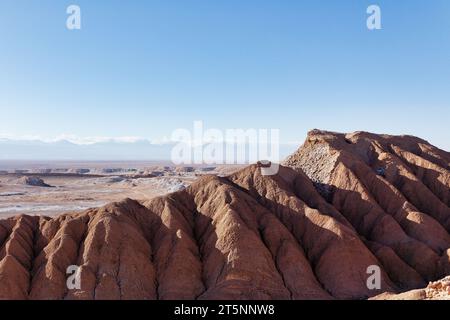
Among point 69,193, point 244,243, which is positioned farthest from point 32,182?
point 244,243

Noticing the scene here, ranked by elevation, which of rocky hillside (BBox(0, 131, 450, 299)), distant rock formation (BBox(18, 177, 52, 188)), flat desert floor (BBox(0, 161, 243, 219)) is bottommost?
flat desert floor (BBox(0, 161, 243, 219))

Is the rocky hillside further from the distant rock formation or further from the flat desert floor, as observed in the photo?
the distant rock formation

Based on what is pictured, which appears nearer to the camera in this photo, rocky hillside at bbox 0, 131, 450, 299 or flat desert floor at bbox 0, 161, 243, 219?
rocky hillside at bbox 0, 131, 450, 299

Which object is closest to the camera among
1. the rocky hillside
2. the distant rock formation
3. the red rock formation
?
the rocky hillside

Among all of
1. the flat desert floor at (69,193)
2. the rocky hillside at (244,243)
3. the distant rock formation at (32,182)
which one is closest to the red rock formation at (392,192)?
the rocky hillside at (244,243)

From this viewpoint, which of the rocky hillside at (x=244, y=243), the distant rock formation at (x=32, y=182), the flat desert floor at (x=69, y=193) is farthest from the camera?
the distant rock formation at (x=32, y=182)

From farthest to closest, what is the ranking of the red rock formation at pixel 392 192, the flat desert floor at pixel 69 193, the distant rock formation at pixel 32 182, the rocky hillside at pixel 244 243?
the distant rock formation at pixel 32 182 < the flat desert floor at pixel 69 193 < the red rock formation at pixel 392 192 < the rocky hillside at pixel 244 243

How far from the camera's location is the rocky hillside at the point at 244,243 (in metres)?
32.7

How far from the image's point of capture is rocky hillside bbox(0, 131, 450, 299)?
32688 mm

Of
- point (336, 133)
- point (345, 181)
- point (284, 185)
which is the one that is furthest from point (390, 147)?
point (284, 185)

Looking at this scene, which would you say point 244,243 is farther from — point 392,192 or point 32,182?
point 32,182

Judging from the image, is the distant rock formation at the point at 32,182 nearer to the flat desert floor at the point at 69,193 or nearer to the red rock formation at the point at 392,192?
the flat desert floor at the point at 69,193

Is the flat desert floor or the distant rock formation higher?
the distant rock formation

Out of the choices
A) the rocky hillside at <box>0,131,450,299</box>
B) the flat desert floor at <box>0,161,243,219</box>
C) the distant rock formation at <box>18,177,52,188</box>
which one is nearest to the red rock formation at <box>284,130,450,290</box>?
the rocky hillside at <box>0,131,450,299</box>
